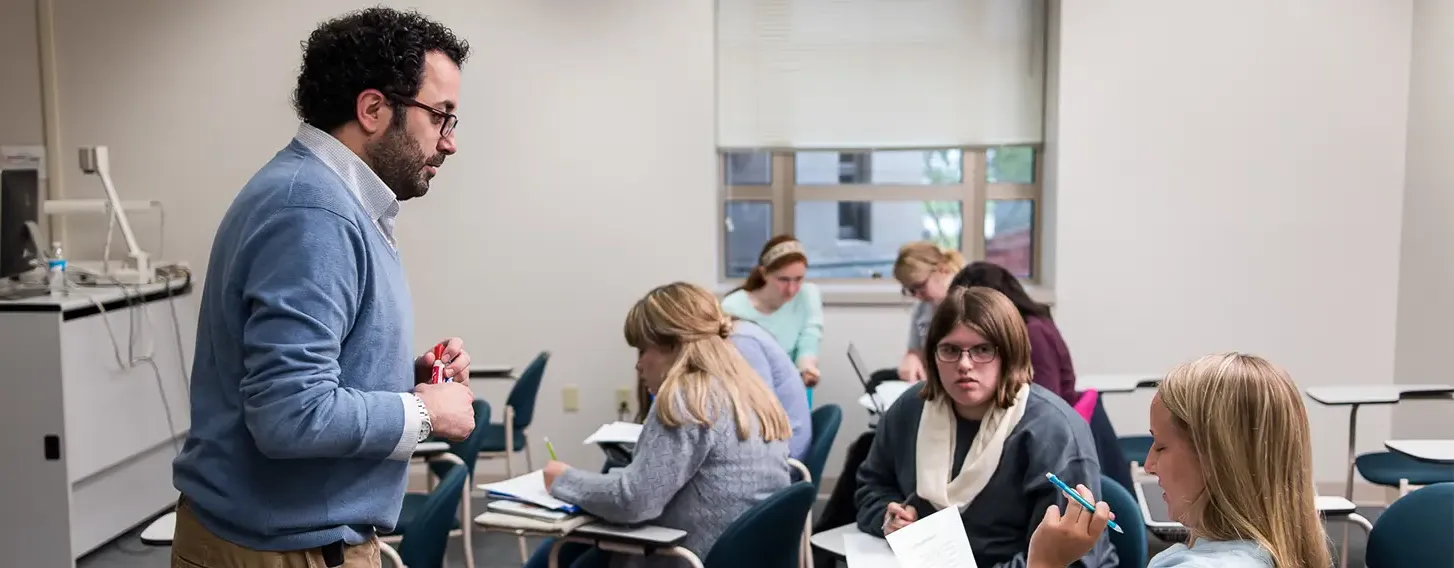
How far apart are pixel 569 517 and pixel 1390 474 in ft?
9.17

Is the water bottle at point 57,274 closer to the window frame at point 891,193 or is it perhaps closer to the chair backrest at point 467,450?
the chair backrest at point 467,450

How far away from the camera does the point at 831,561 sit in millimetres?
2752

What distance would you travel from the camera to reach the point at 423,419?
1521mm

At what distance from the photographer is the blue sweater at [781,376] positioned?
11.3ft

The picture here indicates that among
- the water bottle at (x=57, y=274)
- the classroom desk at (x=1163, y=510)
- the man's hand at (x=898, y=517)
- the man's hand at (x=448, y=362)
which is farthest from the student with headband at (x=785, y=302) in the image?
the man's hand at (x=448, y=362)

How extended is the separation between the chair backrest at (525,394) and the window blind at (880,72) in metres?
1.42

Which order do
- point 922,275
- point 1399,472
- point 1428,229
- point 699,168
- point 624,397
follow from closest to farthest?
point 1399,472 → point 922,275 → point 1428,229 → point 699,168 → point 624,397

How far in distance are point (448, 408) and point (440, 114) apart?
405mm

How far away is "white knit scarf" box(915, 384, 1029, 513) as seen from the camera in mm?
2396

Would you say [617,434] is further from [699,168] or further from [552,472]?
[699,168]

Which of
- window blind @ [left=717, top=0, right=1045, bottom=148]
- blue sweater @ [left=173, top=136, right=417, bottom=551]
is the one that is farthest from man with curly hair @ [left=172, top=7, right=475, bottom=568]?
window blind @ [left=717, top=0, right=1045, bottom=148]

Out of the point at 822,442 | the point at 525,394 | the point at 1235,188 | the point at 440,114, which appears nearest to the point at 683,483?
the point at 822,442

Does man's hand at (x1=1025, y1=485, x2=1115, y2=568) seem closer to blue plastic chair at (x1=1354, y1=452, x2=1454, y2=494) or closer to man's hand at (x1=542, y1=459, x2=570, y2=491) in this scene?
man's hand at (x1=542, y1=459, x2=570, y2=491)

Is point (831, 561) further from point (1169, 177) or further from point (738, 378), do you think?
point (1169, 177)
